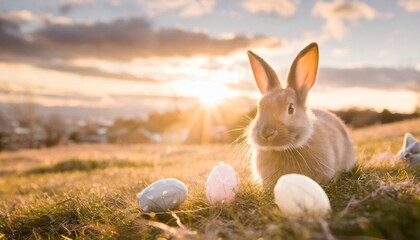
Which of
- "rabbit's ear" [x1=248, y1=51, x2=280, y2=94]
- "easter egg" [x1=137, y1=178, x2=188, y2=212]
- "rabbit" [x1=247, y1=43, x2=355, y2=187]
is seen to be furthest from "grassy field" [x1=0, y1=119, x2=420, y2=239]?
"rabbit's ear" [x1=248, y1=51, x2=280, y2=94]

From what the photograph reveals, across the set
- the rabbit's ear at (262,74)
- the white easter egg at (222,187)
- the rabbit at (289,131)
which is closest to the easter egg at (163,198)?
the white easter egg at (222,187)

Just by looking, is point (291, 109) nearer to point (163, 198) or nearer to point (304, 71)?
point (304, 71)

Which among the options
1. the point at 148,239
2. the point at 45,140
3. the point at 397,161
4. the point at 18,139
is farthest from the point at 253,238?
the point at 18,139

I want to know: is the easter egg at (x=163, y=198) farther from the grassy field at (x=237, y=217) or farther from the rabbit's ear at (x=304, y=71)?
the rabbit's ear at (x=304, y=71)

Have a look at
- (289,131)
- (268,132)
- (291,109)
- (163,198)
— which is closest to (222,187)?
(163,198)

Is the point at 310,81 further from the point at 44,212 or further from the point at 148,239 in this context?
the point at 44,212

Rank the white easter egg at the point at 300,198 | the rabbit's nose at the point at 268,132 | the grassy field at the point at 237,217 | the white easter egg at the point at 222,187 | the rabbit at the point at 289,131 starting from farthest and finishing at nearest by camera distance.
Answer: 1. the rabbit at the point at 289,131
2. the rabbit's nose at the point at 268,132
3. the white easter egg at the point at 222,187
4. the white easter egg at the point at 300,198
5. the grassy field at the point at 237,217

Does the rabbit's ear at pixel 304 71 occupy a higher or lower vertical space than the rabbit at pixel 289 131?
higher

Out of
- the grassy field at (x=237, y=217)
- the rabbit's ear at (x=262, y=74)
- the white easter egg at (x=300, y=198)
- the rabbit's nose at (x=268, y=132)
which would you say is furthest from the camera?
the rabbit's ear at (x=262, y=74)

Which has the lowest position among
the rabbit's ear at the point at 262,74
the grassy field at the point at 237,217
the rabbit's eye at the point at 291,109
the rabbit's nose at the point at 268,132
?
the grassy field at the point at 237,217
